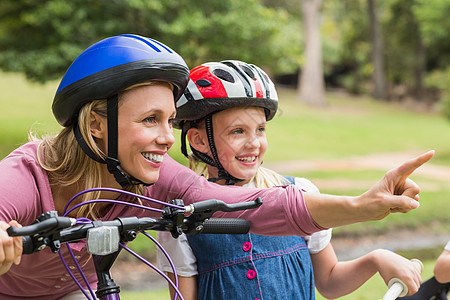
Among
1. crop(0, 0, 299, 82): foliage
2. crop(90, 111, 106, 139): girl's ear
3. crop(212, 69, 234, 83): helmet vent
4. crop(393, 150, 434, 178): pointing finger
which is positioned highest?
crop(0, 0, 299, 82): foliage

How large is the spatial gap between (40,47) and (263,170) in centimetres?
1075

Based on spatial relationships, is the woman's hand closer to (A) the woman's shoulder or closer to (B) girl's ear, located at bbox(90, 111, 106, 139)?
(B) girl's ear, located at bbox(90, 111, 106, 139)

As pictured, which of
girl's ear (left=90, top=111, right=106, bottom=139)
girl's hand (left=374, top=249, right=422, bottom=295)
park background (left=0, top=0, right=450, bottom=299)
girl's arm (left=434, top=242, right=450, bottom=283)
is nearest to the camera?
girl's ear (left=90, top=111, right=106, bottom=139)

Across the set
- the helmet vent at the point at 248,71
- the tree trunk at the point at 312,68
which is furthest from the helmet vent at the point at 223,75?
the tree trunk at the point at 312,68

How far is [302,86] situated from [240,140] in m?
34.7

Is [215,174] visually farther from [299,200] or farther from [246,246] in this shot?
[299,200]

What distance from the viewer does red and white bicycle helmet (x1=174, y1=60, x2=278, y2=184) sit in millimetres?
3432

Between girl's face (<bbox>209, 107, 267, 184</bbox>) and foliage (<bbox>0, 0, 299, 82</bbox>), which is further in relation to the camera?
foliage (<bbox>0, 0, 299, 82</bbox>)

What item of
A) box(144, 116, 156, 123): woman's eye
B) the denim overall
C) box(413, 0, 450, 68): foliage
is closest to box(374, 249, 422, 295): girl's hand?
the denim overall

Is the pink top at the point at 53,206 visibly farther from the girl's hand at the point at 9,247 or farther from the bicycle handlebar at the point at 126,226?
the girl's hand at the point at 9,247

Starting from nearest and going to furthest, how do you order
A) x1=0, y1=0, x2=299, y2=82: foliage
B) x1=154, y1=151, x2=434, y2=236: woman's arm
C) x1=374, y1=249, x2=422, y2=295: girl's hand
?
x1=154, y1=151, x2=434, y2=236: woman's arm < x1=374, y1=249, x2=422, y2=295: girl's hand < x1=0, y1=0, x2=299, y2=82: foliage

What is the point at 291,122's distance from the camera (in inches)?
1197

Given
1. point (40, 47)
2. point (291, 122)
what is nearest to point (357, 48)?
point (291, 122)

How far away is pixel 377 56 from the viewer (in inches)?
1672
